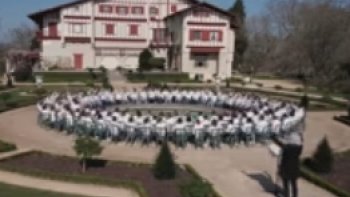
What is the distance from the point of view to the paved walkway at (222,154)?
678 inches

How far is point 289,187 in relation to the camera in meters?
15.5

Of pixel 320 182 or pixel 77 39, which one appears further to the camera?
pixel 77 39

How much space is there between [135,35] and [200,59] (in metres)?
8.41

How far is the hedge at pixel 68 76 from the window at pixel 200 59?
40.0 ft

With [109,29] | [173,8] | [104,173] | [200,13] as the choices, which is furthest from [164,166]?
[173,8]

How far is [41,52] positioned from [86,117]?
127 ft

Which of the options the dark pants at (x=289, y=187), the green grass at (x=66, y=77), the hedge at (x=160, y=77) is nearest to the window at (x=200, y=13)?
the hedge at (x=160, y=77)

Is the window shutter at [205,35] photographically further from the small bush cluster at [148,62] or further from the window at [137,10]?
the window at [137,10]

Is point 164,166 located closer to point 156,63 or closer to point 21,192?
point 21,192

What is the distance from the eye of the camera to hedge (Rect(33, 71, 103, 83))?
2126 inches

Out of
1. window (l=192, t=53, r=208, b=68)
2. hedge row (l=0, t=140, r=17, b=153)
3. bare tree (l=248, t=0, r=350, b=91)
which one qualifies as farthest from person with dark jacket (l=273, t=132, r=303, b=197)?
window (l=192, t=53, r=208, b=68)

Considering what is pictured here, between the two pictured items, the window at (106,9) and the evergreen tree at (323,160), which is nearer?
the evergreen tree at (323,160)

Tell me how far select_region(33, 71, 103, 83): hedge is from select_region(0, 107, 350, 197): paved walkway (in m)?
24.3

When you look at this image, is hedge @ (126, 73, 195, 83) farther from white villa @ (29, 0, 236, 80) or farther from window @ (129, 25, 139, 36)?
window @ (129, 25, 139, 36)
